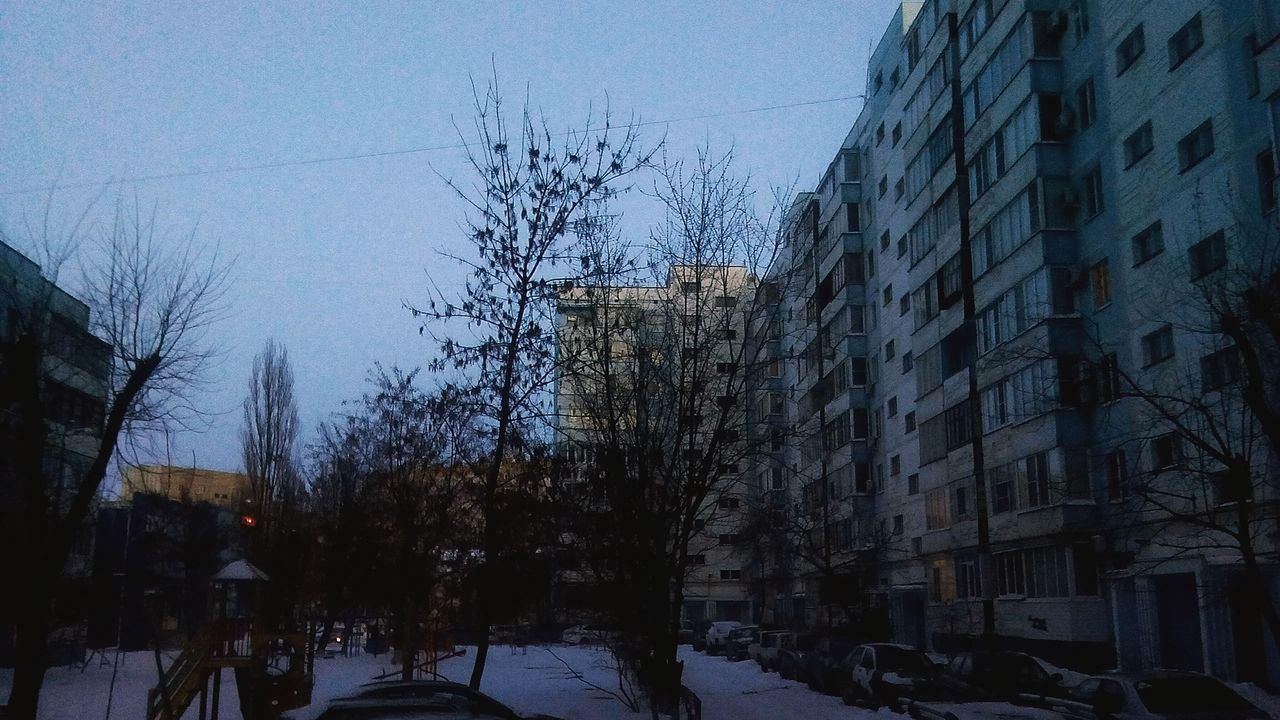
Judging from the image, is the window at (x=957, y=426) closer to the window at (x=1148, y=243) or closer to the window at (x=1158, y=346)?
the window at (x=1158, y=346)

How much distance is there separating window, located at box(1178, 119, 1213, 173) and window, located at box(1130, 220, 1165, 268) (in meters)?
1.94

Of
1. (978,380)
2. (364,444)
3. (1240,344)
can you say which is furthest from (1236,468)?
(364,444)

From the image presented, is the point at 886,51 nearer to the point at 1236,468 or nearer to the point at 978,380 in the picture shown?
the point at 978,380

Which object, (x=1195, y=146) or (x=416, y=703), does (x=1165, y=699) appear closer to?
(x=416, y=703)

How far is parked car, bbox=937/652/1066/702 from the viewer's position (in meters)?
24.7

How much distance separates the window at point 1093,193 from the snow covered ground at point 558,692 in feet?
47.7

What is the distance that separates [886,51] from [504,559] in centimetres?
3873

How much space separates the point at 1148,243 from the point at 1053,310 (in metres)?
4.12

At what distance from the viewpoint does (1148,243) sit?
29734 mm

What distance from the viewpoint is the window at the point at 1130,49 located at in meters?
30.2

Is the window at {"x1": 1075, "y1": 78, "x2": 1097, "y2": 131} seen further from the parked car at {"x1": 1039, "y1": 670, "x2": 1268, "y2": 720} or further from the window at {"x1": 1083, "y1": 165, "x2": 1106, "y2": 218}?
the parked car at {"x1": 1039, "y1": 670, "x2": 1268, "y2": 720}

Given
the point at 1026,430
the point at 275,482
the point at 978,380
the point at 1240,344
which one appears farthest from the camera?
the point at 275,482

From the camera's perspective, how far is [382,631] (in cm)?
6862

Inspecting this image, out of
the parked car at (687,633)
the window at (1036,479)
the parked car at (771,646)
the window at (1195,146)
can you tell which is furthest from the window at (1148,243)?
the parked car at (687,633)
